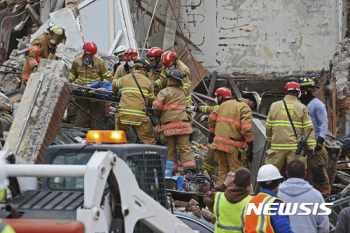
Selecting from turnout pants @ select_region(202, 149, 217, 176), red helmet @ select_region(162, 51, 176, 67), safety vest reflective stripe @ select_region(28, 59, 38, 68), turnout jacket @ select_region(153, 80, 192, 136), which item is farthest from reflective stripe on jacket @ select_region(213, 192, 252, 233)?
safety vest reflective stripe @ select_region(28, 59, 38, 68)

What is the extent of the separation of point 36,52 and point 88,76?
1.05 metres

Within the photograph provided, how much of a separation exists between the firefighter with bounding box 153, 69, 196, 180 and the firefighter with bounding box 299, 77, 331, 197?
201 cm

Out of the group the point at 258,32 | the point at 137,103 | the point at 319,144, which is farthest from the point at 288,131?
the point at 258,32

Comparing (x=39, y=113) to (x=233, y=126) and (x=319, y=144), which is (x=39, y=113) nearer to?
(x=233, y=126)

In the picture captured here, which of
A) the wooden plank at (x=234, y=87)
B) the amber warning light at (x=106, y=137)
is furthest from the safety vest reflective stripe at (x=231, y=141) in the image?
the wooden plank at (x=234, y=87)

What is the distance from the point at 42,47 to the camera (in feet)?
32.2

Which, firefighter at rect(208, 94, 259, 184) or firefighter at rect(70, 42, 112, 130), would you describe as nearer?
firefighter at rect(208, 94, 259, 184)

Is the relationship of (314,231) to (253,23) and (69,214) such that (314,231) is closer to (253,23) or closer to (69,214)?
(69,214)

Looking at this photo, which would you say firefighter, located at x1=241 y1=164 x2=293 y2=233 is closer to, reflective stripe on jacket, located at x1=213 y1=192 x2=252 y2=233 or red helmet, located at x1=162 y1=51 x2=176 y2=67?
reflective stripe on jacket, located at x1=213 y1=192 x2=252 y2=233

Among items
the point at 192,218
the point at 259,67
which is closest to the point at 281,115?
the point at 192,218

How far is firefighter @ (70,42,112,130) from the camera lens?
994cm

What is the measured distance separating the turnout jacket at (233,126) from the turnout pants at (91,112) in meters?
2.80

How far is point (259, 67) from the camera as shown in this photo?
16.2m

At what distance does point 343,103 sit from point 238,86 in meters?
3.09
